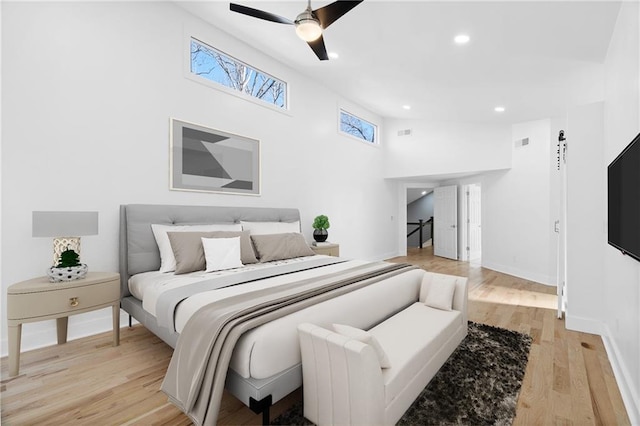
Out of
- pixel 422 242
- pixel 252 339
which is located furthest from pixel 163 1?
pixel 422 242

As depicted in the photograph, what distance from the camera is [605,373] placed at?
2.28 m

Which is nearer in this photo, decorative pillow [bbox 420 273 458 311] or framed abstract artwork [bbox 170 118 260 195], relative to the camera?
decorative pillow [bbox 420 273 458 311]

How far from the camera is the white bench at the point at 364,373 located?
1404mm

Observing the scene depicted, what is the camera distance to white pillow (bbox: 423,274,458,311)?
8.66ft

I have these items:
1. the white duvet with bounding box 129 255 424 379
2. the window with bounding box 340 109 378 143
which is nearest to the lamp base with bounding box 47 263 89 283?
the white duvet with bounding box 129 255 424 379

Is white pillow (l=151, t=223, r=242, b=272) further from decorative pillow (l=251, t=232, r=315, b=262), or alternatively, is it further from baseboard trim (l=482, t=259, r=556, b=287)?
baseboard trim (l=482, t=259, r=556, b=287)

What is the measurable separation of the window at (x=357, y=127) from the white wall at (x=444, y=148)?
0.48m

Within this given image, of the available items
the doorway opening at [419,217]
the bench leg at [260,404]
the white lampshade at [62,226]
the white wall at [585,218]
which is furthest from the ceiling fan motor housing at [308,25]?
the doorway opening at [419,217]

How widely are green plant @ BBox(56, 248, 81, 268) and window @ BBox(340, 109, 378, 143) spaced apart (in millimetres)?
4778

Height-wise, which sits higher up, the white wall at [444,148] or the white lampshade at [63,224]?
the white wall at [444,148]

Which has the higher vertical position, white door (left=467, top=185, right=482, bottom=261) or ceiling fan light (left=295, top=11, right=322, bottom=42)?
ceiling fan light (left=295, top=11, right=322, bottom=42)

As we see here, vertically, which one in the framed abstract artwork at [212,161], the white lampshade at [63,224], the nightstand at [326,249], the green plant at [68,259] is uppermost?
the framed abstract artwork at [212,161]

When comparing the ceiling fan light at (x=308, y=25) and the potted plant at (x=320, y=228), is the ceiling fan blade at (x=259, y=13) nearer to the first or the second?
the ceiling fan light at (x=308, y=25)

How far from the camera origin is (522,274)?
5586 millimetres
